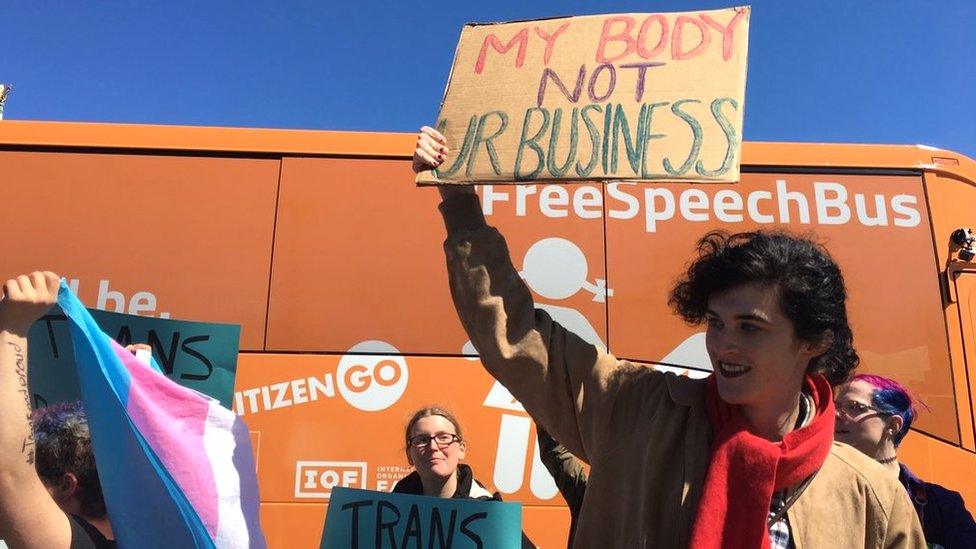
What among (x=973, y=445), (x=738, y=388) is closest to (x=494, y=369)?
(x=738, y=388)

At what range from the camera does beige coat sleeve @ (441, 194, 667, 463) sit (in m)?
1.57

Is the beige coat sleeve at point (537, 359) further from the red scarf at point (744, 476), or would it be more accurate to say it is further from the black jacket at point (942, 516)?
the black jacket at point (942, 516)

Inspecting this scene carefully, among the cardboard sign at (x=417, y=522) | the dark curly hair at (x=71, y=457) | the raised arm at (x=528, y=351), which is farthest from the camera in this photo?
the cardboard sign at (x=417, y=522)

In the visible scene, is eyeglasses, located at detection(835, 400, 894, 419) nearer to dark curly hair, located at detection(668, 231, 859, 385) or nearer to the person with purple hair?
the person with purple hair

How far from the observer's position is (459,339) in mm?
A: 3721

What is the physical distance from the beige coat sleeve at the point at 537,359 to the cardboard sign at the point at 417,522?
757 millimetres

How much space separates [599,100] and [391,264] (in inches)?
83.0

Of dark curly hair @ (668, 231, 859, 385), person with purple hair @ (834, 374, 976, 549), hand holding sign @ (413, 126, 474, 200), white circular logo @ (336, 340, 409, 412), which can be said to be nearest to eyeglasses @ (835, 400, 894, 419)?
person with purple hair @ (834, 374, 976, 549)

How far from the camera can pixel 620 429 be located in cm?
158

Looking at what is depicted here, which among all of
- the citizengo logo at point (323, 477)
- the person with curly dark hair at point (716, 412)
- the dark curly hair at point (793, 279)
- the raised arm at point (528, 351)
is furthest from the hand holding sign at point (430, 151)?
the citizengo logo at point (323, 477)

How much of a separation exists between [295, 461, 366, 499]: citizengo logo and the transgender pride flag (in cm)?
164

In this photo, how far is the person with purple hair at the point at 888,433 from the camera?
2471mm

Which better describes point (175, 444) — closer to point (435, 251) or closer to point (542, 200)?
point (435, 251)

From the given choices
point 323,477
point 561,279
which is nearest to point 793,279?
point 561,279
